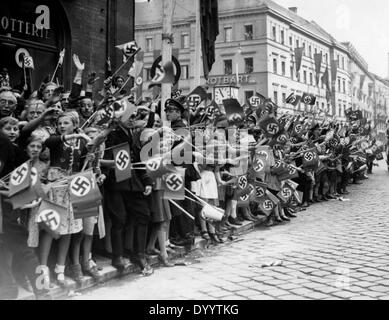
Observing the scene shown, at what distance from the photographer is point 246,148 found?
9.34m

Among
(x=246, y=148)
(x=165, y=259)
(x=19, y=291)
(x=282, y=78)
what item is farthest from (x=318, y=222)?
(x=282, y=78)

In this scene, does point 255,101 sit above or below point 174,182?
above

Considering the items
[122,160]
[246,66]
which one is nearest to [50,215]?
[122,160]

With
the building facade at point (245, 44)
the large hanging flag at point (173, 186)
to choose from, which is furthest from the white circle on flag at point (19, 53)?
the building facade at point (245, 44)

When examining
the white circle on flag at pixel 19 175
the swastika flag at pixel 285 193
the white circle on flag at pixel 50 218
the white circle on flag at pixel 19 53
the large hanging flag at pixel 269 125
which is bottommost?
the swastika flag at pixel 285 193

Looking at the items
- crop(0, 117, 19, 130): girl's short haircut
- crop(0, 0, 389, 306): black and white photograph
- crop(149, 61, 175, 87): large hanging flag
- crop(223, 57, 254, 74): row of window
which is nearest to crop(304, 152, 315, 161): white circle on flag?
crop(0, 0, 389, 306): black and white photograph

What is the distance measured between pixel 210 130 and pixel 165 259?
271 centimetres

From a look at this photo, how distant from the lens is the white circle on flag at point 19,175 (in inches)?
187

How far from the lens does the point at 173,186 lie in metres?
6.71

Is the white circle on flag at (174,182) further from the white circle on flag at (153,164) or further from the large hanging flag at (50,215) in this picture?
the large hanging flag at (50,215)

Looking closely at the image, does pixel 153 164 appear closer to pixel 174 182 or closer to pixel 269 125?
pixel 174 182

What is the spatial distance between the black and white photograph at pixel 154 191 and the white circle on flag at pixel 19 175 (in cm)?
1

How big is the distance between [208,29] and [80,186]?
27.1 feet

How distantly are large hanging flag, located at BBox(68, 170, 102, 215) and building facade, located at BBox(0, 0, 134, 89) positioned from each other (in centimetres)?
574
